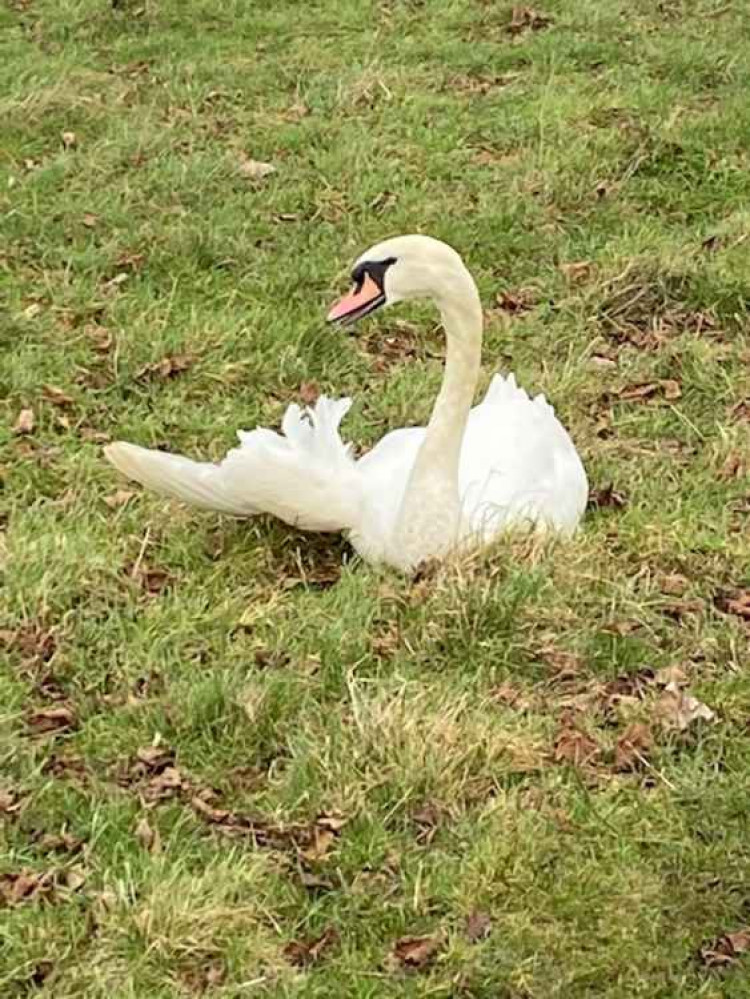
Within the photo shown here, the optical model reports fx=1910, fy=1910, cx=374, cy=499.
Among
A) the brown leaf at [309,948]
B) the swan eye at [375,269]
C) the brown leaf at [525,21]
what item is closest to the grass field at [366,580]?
the brown leaf at [309,948]

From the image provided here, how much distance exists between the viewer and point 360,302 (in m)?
5.57

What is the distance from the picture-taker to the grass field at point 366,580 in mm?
4234

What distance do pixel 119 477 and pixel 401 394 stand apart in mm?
1209

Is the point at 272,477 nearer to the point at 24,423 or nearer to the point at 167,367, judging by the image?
the point at 24,423

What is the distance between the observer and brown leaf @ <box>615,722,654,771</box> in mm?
4773

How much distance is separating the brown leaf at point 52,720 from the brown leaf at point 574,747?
1.25 m

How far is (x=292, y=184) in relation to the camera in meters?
8.99

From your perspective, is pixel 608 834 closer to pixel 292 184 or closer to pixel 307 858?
pixel 307 858

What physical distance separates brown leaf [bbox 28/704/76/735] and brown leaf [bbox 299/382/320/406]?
7.90ft

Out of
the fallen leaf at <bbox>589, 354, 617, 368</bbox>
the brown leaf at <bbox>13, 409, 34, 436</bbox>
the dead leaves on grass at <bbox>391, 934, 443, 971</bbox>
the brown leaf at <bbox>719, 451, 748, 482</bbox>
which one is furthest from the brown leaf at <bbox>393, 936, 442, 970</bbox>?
the fallen leaf at <bbox>589, 354, 617, 368</bbox>

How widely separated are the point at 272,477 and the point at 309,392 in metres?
1.61

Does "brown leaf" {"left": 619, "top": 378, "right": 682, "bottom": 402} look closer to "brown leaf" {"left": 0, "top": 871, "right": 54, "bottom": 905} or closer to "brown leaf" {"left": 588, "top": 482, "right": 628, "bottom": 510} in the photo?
"brown leaf" {"left": 588, "top": 482, "right": 628, "bottom": 510}

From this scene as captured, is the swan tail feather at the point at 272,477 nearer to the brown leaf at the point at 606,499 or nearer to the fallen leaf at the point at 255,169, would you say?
the brown leaf at the point at 606,499

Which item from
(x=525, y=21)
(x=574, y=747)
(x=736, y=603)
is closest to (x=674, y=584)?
(x=736, y=603)
